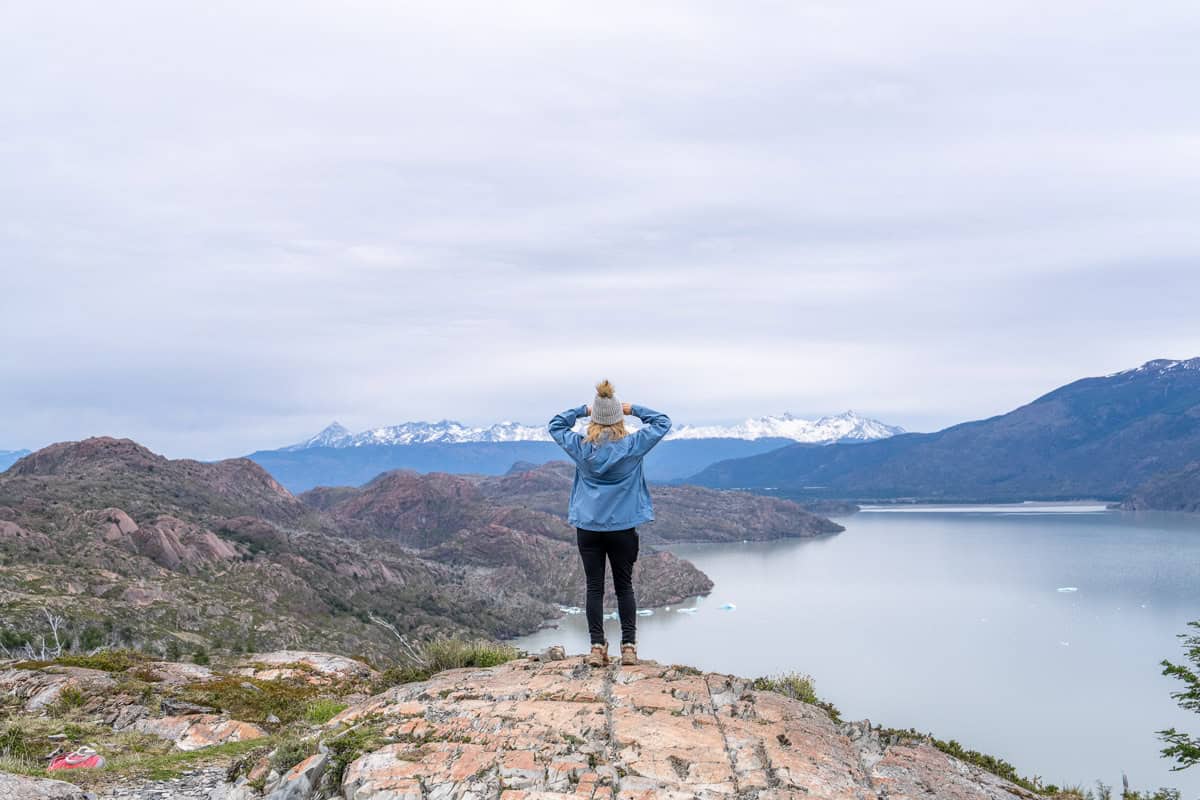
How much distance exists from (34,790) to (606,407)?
5.64 m

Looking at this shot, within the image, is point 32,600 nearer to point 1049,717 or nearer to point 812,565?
point 1049,717

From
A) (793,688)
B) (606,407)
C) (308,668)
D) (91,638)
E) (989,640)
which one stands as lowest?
(989,640)

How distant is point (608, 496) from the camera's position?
330 inches

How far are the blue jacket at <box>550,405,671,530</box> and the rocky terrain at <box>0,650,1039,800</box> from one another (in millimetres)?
1605

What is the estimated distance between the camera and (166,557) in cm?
8050

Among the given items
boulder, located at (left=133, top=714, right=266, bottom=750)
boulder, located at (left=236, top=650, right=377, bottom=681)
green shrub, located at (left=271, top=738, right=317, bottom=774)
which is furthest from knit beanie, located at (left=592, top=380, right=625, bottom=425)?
boulder, located at (left=236, top=650, right=377, bottom=681)

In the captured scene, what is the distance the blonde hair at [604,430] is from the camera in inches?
329

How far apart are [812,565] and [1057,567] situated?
45456 mm

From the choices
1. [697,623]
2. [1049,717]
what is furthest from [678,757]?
Answer: [697,623]

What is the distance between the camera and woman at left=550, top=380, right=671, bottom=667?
27.2ft

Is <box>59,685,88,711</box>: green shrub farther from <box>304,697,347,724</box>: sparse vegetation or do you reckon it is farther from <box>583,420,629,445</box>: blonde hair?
<box>583,420,629,445</box>: blonde hair

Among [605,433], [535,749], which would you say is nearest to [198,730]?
[535,749]

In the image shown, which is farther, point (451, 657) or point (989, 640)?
point (989, 640)

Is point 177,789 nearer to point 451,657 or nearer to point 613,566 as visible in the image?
point 451,657
